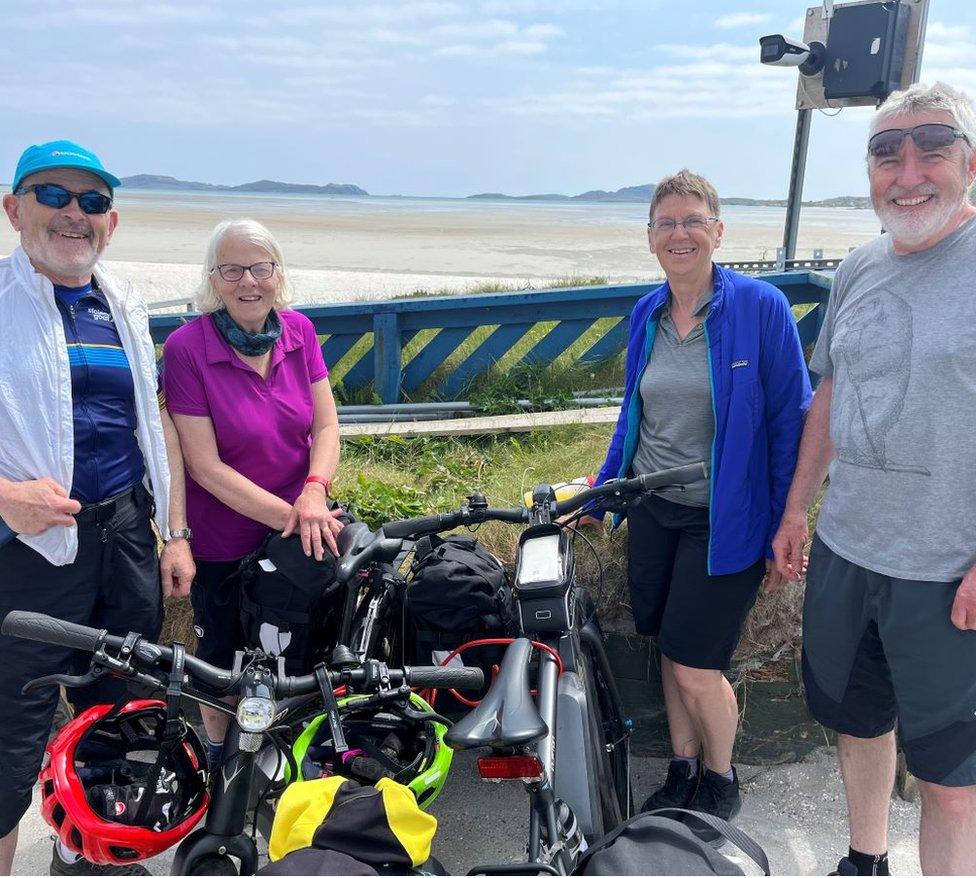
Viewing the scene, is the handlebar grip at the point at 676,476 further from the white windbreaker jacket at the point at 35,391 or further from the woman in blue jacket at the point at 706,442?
the white windbreaker jacket at the point at 35,391

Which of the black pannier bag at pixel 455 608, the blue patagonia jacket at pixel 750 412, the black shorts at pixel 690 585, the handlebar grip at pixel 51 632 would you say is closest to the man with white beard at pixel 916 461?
the blue patagonia jacket at pixel 750 412

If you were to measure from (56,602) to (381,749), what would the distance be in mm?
1187

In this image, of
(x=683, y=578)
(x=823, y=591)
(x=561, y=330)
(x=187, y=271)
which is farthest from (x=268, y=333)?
(x=187, y=271)

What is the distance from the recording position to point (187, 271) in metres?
17.4

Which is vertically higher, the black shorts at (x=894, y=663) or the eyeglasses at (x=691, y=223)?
the eyeglasses at (x=691, y=223)

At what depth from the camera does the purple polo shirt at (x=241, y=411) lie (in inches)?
109

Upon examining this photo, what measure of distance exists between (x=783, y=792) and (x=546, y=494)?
1.68 meters

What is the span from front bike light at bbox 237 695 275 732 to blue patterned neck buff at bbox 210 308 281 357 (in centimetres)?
142

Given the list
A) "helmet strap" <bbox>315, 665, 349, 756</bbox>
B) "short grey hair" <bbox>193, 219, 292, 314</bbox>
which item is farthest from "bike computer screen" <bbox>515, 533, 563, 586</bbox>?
"short grey hair" <bbox>193, 219, 292, 314</bbox>

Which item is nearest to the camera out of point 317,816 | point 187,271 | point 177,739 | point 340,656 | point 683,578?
point 317,816

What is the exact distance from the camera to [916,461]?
2.18 m

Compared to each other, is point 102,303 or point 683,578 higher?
point 102,303

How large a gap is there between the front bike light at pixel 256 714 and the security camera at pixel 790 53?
16.0ft

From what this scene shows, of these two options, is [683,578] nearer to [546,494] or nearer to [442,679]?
[546,494]
